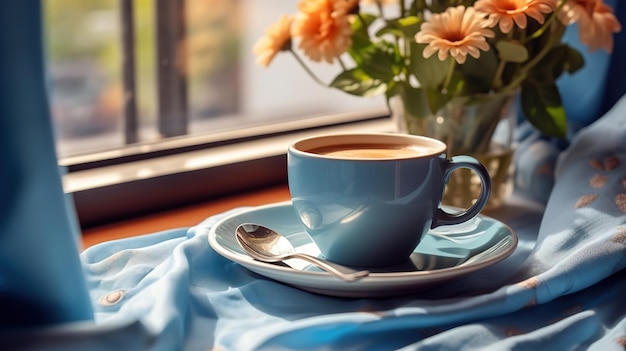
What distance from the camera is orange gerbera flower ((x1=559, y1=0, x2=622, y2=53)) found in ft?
2.41

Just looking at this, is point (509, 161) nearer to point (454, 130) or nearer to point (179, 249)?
point (454, 130)

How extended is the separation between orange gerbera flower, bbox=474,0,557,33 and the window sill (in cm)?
36

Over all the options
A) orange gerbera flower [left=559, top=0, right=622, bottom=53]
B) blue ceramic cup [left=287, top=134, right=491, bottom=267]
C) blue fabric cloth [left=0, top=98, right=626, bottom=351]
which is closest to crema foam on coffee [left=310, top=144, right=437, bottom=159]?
blue ceramic cup [left=287, top=134, right=491, bottom=267]

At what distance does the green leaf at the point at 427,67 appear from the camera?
2.43 feet

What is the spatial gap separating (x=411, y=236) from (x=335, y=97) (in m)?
0.75

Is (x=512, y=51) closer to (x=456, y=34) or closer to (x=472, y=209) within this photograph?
(x=456, y=34)

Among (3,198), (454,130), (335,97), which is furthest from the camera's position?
(335,97)

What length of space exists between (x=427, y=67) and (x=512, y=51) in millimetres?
77

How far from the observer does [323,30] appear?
0.75 meters

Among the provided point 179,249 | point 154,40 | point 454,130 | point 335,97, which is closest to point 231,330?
point 179,249

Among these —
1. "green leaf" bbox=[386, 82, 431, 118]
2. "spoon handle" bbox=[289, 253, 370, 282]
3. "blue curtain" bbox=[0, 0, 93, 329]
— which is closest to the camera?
"blue curtain" bbox=[0, 0, 93, 329]

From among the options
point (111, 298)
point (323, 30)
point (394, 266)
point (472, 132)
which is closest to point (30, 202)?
point (111, 298)

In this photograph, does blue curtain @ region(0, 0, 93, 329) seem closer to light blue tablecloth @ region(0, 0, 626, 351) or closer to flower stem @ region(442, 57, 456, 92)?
light blue tablecloth @ region(0, 0, 626, 351)

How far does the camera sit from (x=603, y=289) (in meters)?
0.62
